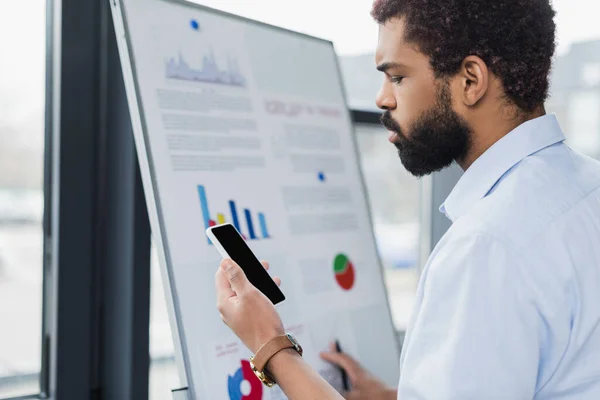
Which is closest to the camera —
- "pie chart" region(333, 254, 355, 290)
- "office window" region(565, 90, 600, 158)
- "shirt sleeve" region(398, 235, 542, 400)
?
"shirt sleeve" region(398, 235, 542, 400)

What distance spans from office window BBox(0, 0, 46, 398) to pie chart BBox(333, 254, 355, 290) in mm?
697

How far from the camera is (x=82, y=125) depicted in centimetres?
154

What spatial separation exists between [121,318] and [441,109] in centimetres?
96

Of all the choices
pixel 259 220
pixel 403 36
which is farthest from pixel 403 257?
pixel 403 36

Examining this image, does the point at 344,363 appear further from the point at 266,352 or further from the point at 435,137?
the point at 435,137

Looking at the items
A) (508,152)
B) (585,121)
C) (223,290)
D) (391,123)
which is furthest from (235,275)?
(585,121)

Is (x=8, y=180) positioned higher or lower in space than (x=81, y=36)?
lower

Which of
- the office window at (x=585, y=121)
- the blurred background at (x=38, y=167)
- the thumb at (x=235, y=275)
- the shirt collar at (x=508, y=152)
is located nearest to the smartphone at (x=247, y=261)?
Answer: the thumb at (x=235, y=275)

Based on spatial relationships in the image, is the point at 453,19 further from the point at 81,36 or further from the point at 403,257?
the point at 403,257

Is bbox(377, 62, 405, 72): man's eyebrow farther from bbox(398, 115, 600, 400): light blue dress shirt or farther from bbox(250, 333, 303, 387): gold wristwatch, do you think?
bbox(250, 333, 303, 387): gold wristwatch

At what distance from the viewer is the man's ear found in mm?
1003

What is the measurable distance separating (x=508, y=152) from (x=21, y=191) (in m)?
1.09

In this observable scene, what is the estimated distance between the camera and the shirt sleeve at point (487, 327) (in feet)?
2.75

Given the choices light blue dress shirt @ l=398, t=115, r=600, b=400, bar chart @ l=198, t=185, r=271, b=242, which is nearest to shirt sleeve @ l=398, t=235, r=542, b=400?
light blue dress shirt @ l=398, t=115, r=600, b=400
